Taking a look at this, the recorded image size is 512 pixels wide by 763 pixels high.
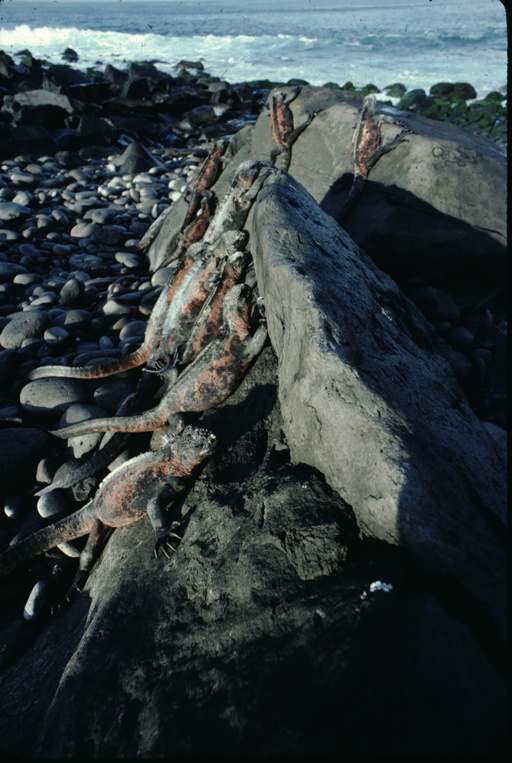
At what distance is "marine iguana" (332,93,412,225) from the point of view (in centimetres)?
643

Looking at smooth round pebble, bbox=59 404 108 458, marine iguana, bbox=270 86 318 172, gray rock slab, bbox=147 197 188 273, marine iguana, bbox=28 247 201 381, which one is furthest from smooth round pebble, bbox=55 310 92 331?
marine iguana, bbox=270 86 318 172

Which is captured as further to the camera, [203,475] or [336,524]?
[203,475]

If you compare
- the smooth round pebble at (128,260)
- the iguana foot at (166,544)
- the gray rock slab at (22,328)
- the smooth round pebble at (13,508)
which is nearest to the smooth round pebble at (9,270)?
the smooth round pebble at (128,260)

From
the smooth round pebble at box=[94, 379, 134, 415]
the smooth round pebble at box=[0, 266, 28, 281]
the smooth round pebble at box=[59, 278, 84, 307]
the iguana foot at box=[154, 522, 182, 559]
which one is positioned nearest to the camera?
the iguana foot at box=[154, 522, 182, 559]

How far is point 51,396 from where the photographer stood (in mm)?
4910

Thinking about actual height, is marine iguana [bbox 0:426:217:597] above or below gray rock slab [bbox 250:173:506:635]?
below

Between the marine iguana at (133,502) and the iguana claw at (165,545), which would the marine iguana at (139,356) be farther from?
the iguana claw at (165,545)

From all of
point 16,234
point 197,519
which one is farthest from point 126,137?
point 197,519

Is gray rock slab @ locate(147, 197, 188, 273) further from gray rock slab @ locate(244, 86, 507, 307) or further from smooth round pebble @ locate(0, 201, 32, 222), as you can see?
smooth round pebble @ locate(0, 201, 32, 222)

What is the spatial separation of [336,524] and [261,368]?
1.86 m

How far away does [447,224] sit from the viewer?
19.0ft

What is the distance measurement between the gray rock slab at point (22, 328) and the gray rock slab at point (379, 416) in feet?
12.8

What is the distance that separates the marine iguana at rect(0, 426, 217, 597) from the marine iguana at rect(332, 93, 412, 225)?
479cm

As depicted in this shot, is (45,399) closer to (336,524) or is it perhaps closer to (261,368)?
(261,368)
